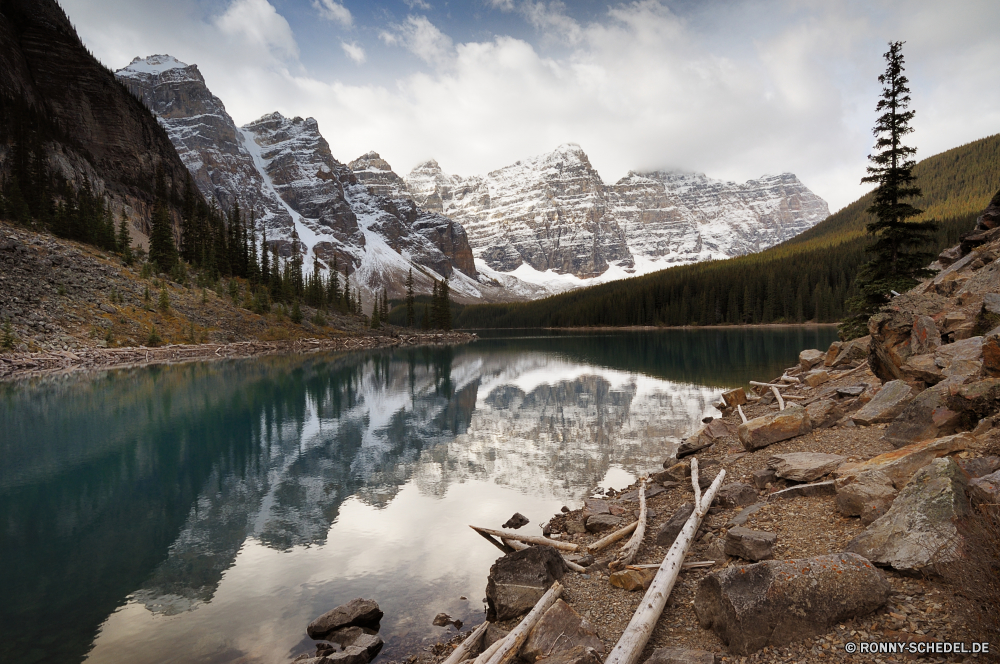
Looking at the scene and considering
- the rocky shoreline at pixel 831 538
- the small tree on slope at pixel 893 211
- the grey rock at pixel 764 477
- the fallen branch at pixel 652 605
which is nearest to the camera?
the rocky shoreline at pixel 831 538

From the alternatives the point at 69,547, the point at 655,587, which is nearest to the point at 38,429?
the point at 69,547

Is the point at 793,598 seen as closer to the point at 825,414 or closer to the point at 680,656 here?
the point at 680,656

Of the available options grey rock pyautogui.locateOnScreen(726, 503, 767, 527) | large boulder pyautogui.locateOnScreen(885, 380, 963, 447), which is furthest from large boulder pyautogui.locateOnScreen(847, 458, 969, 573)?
large boulder pyautogui.locateOnScreen(885, 380, 963, 447)

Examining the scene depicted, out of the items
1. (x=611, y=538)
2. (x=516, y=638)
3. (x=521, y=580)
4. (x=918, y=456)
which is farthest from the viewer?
(x=611, y=538)

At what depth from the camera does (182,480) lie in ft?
56.2

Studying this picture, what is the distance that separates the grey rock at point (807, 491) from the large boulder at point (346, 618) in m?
7.71

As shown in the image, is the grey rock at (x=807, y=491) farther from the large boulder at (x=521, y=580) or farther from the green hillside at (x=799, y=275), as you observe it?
the green hillside at (x=799, y=275)

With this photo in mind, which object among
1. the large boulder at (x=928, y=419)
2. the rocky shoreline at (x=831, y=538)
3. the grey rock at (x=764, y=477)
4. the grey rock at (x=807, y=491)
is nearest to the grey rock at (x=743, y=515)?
the rocky shoreline at (x=831, y=538)

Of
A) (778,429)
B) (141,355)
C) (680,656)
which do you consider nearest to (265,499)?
(680,656)

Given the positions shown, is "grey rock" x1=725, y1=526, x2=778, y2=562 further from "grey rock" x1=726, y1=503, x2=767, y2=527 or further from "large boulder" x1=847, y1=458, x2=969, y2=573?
"large boulder" x1=847, y1=458, x2=969, y2=573

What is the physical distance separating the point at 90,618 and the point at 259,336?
75656 millimetres

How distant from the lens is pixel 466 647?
6820 mm

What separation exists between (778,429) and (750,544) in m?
7.36

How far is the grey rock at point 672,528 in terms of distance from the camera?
9039 mm
